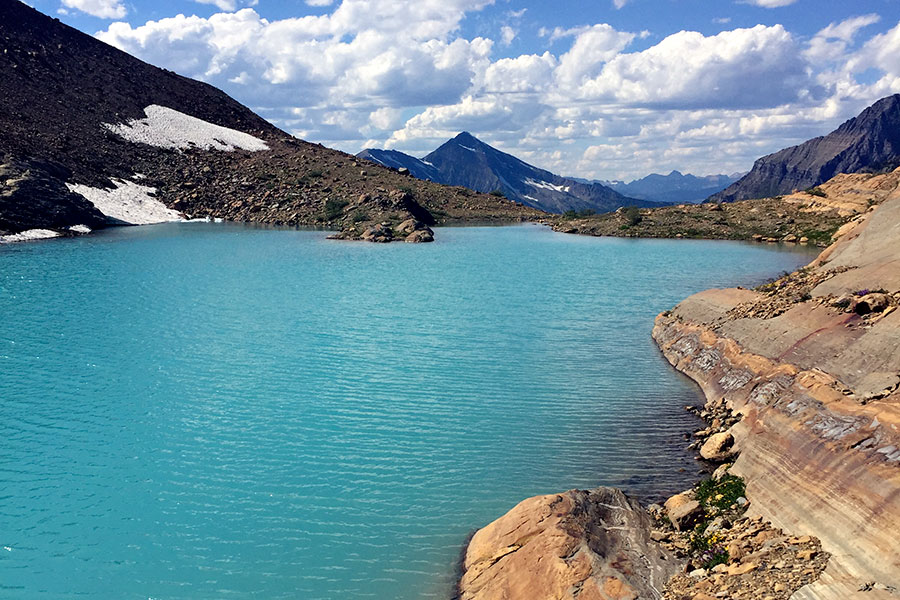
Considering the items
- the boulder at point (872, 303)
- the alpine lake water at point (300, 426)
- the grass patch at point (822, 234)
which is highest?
the grass patch at point (822, 234)

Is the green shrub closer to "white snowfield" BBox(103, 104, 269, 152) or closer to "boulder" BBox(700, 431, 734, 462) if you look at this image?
"white snowfield" BBox(103, 104, 269, 152)

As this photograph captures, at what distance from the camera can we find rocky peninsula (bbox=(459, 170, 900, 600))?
11688 millimetres

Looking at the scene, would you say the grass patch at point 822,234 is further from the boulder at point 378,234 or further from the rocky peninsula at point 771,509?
the rocky peninsula at point 771,509

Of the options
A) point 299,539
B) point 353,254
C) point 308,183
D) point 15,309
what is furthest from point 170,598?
point 308,183

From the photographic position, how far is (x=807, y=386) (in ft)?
60.5

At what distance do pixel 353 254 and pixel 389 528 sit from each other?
52192mm

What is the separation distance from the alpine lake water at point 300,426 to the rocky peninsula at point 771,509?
63.3 inches

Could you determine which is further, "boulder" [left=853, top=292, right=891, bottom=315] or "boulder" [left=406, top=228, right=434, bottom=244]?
"boulder" [left=406, top=228, right=434, bottom=244]

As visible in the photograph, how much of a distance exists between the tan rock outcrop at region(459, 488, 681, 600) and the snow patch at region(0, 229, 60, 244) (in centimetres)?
7107

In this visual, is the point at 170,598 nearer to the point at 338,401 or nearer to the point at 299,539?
the point at 299,539

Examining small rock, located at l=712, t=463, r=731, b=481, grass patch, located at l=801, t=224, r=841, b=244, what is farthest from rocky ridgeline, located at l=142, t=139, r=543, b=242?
small rock, located at l=712, t=463, r=731, b=481

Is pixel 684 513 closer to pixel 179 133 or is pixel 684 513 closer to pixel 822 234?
pixel 822 234

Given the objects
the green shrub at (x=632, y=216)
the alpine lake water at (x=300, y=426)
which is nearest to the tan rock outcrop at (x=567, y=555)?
the alpine lake water at (x=300, y=426)

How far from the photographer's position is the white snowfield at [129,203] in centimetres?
9019
